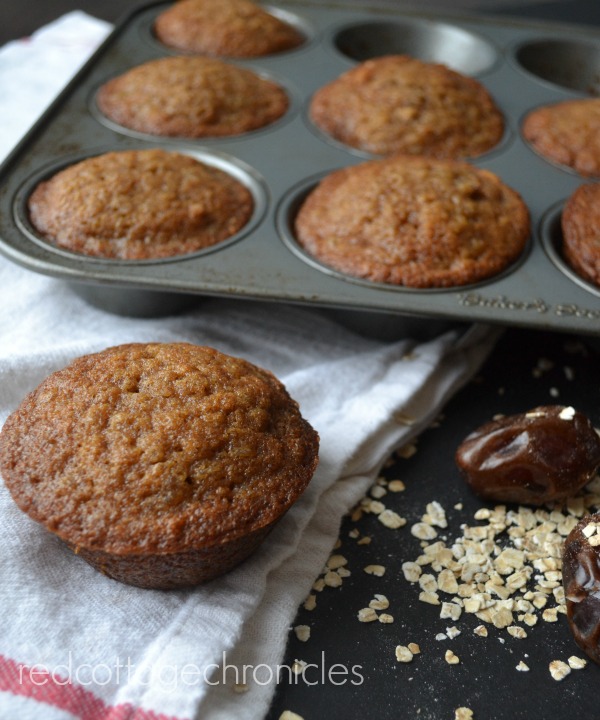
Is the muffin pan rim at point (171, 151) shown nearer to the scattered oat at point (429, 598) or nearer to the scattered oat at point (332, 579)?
the scattered oat at point (332, 579)

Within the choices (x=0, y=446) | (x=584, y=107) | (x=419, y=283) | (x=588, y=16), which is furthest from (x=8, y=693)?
(x=588, y=16)

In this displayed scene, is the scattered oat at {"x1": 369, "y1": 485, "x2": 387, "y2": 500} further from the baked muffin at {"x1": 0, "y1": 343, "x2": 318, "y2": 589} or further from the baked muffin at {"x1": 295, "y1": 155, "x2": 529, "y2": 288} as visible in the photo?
the baked muffin at {"x1": 295, "y1": 155, "x2": 529, "y2": 288}

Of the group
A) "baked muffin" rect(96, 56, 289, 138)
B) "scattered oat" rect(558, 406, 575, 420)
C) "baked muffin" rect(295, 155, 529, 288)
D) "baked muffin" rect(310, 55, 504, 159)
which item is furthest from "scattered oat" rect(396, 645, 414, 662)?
"baked muffin" rect(96, 56, 289, 138)

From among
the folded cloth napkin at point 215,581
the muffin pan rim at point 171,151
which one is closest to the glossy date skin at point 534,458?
the folded cloth napkin at point 215,581

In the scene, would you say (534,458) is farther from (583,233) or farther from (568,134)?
(568,134)

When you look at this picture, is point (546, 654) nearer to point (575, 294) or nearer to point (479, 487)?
point (479, 487)
